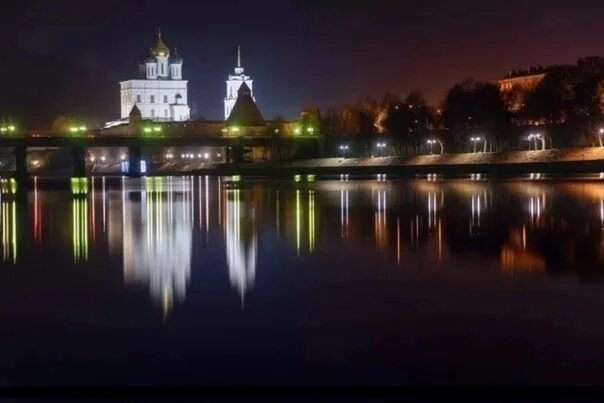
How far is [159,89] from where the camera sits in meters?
184

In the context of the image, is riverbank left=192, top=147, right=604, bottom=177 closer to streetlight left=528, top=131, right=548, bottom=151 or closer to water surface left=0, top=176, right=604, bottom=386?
streetlight left=528, top=131, right=548, bottom=151

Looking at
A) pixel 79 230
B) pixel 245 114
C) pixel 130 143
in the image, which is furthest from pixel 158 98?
pixel 79 230

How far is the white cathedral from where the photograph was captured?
184 metres

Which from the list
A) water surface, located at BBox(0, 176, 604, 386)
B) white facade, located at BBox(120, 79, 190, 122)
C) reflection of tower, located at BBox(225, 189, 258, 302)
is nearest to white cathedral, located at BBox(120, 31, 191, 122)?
white facade, located at BBox(120, 79, 190, 122)

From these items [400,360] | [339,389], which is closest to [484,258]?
[400,360]

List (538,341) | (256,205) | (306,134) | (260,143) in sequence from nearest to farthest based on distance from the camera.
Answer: (538,341)
(256,205)
(260,143)
(306,134)

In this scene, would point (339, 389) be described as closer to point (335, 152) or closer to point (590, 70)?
point (590, 70)

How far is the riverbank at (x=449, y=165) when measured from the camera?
227ft

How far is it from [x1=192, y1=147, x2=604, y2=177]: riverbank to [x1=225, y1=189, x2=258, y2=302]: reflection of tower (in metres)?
40.4

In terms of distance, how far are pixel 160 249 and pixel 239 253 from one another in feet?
6.00

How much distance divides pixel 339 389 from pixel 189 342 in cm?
231

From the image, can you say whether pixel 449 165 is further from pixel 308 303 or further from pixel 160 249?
pixel 308 303

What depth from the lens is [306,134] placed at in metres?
106

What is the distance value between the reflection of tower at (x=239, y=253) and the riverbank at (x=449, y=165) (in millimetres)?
40444
